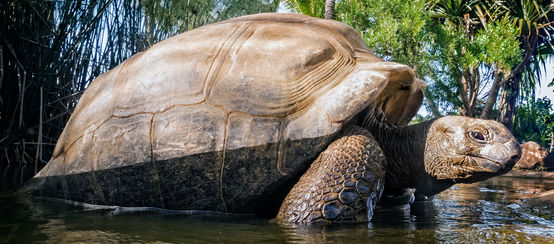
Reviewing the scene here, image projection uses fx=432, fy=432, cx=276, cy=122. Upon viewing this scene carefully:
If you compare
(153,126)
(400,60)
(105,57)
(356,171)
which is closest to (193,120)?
(153,126)

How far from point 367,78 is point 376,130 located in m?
0.60

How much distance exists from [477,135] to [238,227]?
6.02 ft

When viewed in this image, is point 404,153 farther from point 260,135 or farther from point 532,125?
point 532,125

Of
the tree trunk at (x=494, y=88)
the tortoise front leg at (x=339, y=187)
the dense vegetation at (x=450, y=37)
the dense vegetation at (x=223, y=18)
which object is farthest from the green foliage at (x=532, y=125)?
the tortoise front leg at (x=339, y=187)

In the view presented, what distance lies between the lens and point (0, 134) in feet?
17.6

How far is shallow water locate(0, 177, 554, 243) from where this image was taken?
6.31 feet

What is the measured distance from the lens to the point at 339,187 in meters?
2.34

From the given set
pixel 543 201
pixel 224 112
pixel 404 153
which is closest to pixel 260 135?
pixel 224 112

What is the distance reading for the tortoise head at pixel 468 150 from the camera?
2.89 m

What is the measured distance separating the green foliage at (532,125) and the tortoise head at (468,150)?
15.6m

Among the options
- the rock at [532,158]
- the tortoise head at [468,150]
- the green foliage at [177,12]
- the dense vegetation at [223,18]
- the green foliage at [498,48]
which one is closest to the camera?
the tortoise head at [468,150]

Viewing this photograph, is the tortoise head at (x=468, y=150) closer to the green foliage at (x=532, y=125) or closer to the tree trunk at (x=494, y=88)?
the tree trunk at (x=494, y=88)

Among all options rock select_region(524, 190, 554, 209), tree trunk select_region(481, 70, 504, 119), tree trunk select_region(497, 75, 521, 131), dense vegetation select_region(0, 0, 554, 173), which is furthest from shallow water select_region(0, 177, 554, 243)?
tree trunk select_region(497, 75, 521, 131)

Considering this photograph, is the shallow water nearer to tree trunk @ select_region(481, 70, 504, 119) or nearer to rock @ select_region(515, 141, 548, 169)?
→ rock @ select_region(515, 141, 548, 169)
